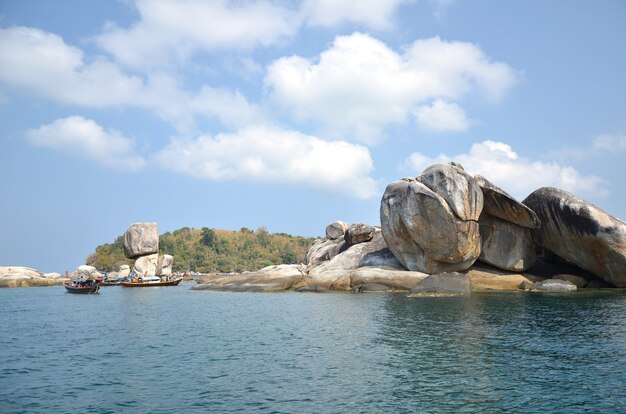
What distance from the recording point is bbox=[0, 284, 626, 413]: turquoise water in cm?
1417

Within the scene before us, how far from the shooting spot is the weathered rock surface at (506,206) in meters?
42.7

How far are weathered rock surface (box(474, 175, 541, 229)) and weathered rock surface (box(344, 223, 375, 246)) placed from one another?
14.4m

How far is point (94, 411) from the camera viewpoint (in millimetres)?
13797

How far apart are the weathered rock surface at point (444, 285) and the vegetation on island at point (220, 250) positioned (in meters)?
75.0

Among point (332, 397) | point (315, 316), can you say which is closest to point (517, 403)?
point (332, 397)

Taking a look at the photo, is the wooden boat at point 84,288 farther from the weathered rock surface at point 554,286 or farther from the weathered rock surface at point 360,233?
the weathered rock surface at point 554,286

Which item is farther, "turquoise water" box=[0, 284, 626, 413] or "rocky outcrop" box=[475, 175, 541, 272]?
"rocky outcrop" box=[475, 175, 541, 272]

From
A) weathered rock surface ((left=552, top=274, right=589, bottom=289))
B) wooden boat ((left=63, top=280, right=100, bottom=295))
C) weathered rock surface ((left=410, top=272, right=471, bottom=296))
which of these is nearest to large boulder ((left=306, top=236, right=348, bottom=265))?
weathered rock surface ((left=410, top=272, right=471, bottom=296))

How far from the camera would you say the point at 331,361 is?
747 inches

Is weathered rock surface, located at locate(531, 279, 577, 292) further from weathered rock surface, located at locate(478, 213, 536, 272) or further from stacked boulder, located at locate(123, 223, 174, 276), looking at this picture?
stacked boulder, located at locate(123, 223, 174, 276)

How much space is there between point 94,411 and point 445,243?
35.2 meters

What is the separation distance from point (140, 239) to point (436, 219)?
49432 millimetres

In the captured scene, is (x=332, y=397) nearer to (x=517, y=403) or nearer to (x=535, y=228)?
(x=517, y=403)

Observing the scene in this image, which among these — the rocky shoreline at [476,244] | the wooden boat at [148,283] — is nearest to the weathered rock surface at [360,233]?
the rocky shoreline at [476,244]
